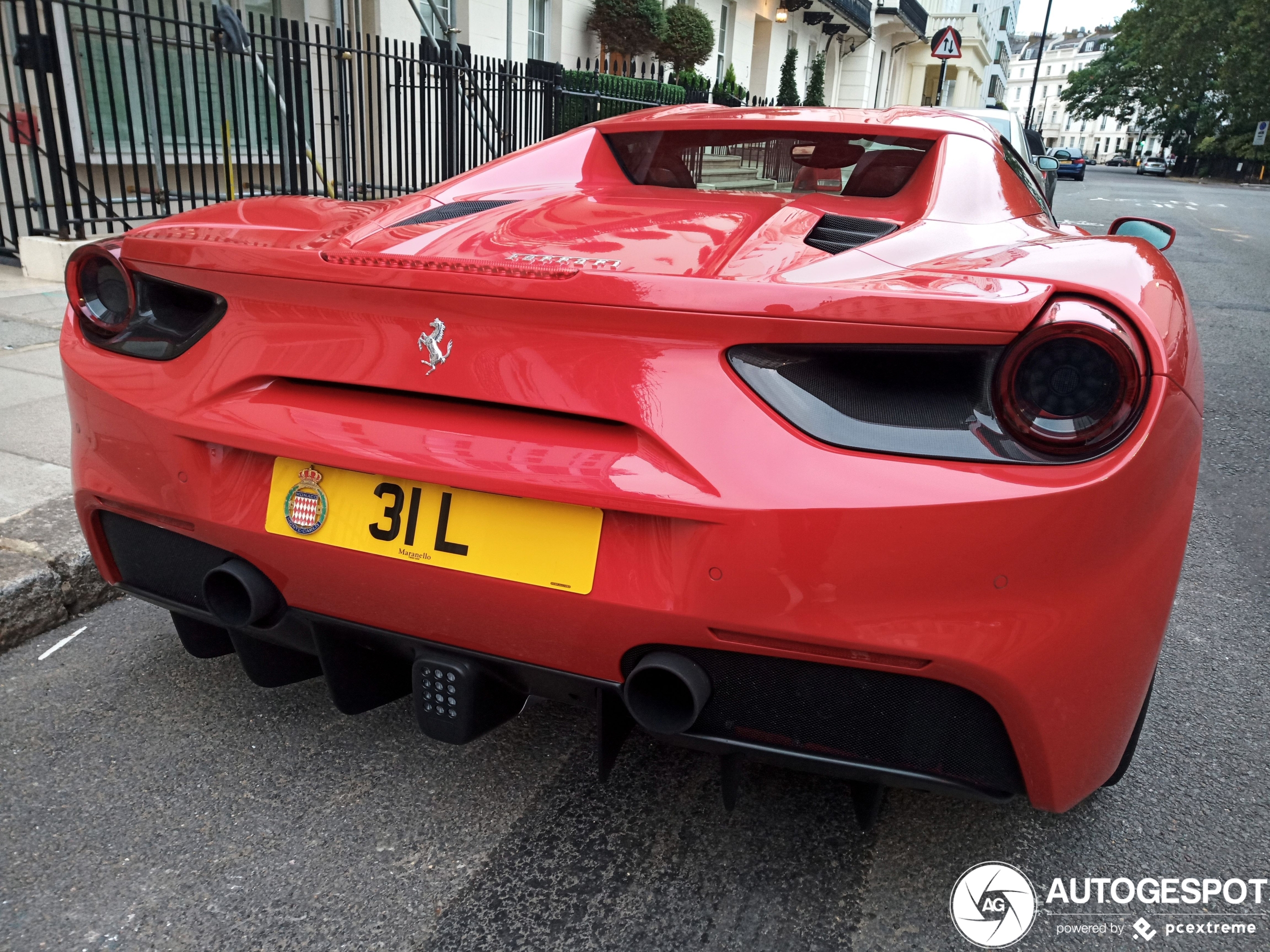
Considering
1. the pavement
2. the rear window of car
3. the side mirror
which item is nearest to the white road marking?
the pavement

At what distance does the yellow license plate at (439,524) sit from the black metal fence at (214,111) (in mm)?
5543

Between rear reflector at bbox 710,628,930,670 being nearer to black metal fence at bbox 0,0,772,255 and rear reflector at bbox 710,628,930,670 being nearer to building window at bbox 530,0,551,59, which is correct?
black metal fence at bbox 0,0,772,255

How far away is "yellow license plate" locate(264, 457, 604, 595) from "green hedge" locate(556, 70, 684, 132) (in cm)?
968

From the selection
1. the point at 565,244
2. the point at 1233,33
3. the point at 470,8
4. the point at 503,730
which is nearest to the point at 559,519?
the point at 565,244

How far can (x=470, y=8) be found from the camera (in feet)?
40.4

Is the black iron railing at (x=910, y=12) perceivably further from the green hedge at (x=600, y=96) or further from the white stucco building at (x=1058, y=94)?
the white stucco building at (x=1058, y=94)

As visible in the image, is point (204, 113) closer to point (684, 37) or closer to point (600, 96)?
point (600, 96)

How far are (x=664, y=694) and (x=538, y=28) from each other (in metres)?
14.7

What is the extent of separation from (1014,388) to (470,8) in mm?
12706

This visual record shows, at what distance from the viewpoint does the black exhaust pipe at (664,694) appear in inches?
56.8

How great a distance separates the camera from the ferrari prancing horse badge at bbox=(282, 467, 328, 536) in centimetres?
161

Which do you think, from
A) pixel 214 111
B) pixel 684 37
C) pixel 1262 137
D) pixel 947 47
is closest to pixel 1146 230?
pixel 214 111

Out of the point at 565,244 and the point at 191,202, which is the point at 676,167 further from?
the point at 191,202

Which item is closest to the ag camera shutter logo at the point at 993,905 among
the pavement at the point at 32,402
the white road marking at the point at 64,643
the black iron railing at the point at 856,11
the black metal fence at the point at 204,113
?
the white road marking at the point at 64,643
